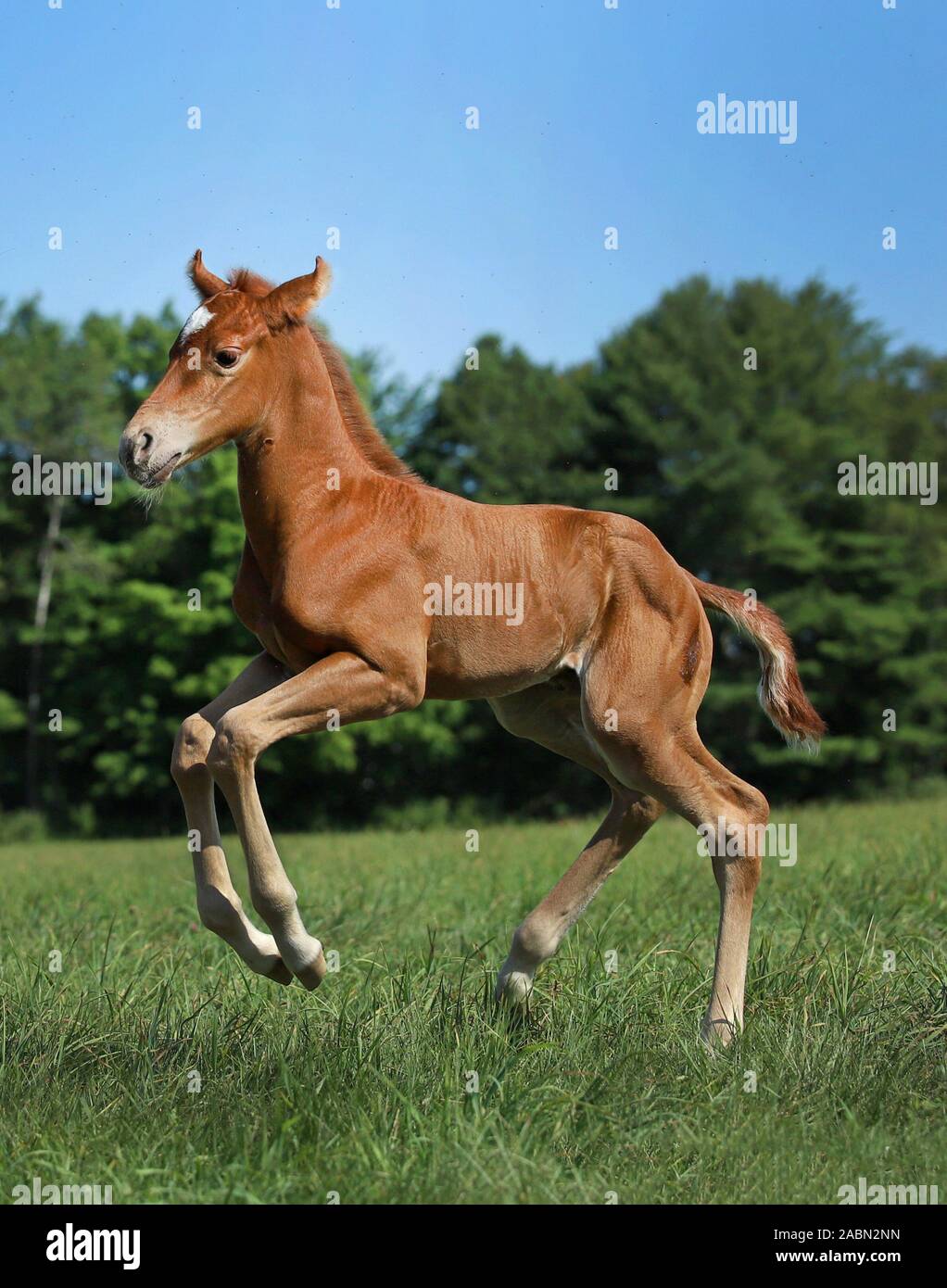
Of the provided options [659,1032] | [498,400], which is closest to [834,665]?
[498,400]

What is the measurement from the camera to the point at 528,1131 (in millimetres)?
4289

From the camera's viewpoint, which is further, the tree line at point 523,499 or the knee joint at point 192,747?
the tree line at point 523,499

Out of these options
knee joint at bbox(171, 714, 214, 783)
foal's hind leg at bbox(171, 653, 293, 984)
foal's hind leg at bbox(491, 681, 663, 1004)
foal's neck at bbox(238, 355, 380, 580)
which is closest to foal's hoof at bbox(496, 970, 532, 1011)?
foal's hind leg at bbox(491, 681, 663, 1004)

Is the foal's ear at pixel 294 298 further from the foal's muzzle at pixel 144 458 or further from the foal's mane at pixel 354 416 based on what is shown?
the foal's muzzle at pixel 144 458

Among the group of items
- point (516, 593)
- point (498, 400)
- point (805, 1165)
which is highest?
point (498, 400)

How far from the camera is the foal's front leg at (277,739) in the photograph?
4520mm

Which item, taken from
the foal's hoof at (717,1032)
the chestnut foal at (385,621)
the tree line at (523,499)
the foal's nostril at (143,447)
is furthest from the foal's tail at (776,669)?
the tree line at (523,499)

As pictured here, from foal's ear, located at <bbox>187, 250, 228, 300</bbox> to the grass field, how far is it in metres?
2.87

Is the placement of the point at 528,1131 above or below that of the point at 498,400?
below

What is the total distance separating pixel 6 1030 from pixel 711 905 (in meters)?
4.71

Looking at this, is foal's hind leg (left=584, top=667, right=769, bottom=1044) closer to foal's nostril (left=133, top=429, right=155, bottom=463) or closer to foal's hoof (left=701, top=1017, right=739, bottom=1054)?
foal's hoof (left=701, top=1017, right=739, bottom=1054)

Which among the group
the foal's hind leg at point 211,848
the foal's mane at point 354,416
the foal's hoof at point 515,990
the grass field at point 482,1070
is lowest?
the grass field at point 482,1070

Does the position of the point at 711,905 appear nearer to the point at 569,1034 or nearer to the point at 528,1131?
the point at 569,1034

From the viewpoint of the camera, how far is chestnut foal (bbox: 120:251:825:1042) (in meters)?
4.70
